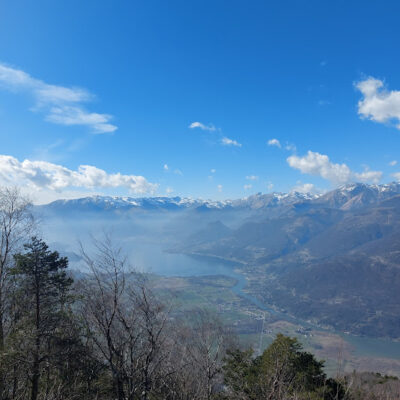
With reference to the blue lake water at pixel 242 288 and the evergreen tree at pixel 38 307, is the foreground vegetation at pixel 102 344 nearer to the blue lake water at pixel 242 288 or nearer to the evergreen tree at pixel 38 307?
the evergreen tree at pixel 38 307

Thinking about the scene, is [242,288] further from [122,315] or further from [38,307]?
[122,315]

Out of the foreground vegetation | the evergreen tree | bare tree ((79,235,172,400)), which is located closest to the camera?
bare tree ((79,235,172,400))

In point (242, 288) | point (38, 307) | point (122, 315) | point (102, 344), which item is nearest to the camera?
point (122, 315)

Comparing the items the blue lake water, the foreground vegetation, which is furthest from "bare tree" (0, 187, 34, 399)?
the blue lake water

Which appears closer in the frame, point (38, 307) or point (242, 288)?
point (38, 307)

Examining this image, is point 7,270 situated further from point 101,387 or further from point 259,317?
point 259,317

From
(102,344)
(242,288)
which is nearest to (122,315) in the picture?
(102,344)

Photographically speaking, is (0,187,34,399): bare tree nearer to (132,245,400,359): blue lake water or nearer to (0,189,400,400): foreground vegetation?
(0,189,400,400): foreground vegetation

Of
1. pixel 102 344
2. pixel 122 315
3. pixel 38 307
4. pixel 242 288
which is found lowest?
pixel 242 288

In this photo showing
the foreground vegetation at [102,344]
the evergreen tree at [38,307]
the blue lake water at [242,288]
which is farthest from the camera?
the blue lake water at [242,288]

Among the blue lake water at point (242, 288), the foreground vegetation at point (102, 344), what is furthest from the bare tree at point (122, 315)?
the blue lake water at point (242, 288)
